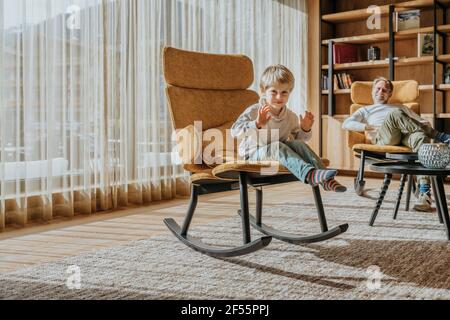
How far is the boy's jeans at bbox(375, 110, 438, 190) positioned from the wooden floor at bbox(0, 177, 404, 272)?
82 cm

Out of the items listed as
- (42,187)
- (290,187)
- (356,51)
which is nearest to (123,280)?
(42,187)

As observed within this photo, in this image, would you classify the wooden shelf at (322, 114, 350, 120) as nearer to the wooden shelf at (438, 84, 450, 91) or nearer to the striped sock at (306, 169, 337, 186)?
the wooden shelf at (438, 84, 450, 91)

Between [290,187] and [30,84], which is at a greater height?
[30,84]

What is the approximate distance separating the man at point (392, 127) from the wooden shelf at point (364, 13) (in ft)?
4.43

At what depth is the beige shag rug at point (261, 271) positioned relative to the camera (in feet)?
Result: 5.42

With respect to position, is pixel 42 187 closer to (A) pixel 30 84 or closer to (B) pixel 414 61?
(A) pixel 30 84

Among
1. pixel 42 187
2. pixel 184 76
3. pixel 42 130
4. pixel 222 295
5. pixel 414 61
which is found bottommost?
pixel 222 295

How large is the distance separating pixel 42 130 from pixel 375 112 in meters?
2.58

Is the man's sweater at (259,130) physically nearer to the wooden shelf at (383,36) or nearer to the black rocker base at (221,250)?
the black rocker base at (221,250)

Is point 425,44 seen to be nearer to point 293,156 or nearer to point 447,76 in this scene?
point 447,76

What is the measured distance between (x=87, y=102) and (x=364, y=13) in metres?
3.38

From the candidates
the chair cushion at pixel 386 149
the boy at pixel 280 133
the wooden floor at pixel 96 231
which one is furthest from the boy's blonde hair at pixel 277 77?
the chair cushion at pixel 386 149
